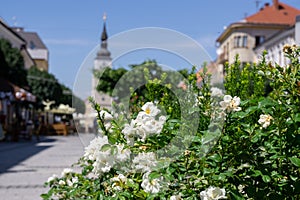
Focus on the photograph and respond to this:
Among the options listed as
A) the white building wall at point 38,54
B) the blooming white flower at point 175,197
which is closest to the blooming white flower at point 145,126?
the blooming white flower at point 175,197

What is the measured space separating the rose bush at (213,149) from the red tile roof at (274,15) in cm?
6099

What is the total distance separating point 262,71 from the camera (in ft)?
9.43

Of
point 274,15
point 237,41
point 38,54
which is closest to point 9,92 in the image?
point 237,41

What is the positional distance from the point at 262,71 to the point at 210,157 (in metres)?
0.63

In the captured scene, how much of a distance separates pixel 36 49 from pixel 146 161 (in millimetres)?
98883

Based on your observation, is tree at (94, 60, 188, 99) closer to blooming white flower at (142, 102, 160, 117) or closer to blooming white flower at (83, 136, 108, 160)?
blooming white flower at (83, 136, 108, 160)

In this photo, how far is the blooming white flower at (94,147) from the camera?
113 inches

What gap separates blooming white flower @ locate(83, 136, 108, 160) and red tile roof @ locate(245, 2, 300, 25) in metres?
60.9

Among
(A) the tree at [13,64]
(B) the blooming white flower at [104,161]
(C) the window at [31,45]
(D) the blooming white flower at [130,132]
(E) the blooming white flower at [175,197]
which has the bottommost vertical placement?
(E) the blooming white flower at [175,197]

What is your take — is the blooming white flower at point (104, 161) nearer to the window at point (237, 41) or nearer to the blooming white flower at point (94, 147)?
the blooming white flower at point (94, 147)

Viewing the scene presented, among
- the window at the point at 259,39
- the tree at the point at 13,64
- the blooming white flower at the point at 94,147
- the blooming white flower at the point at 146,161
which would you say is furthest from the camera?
the window at the point at 259,39

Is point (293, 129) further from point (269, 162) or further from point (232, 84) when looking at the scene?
point (232, 84)

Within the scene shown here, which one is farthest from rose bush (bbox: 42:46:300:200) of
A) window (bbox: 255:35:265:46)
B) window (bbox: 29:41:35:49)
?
window (bbox: 29:41:35:49)

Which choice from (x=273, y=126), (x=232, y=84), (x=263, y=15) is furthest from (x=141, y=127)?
(x=263, y=15)
